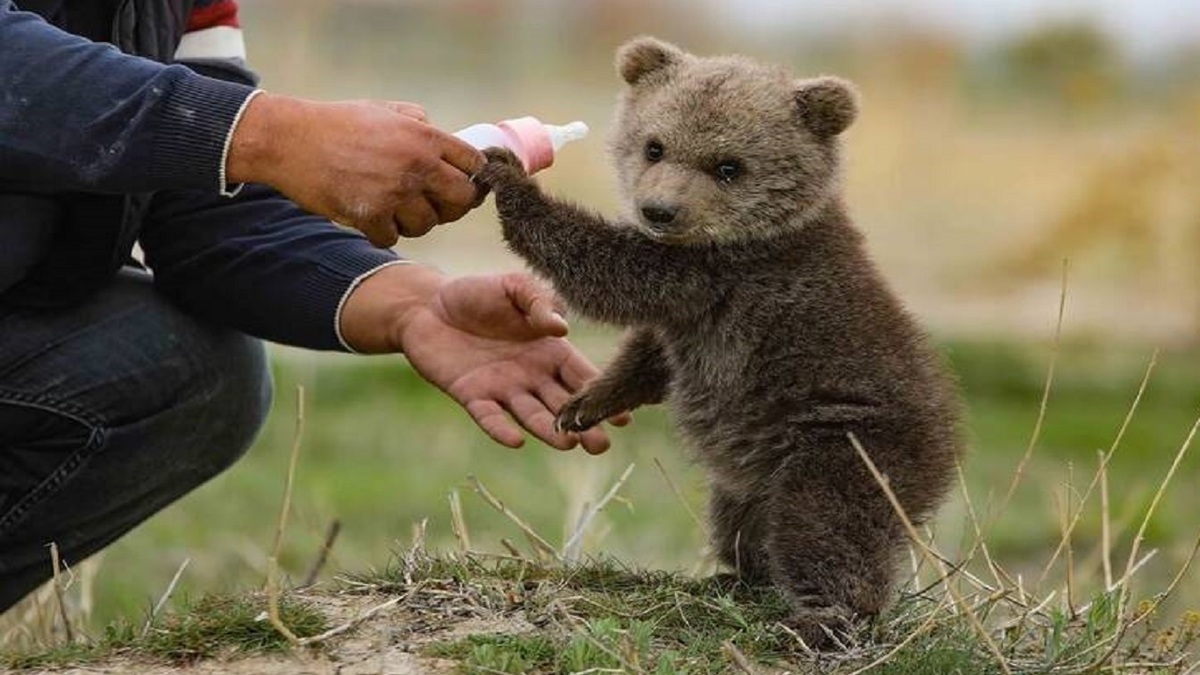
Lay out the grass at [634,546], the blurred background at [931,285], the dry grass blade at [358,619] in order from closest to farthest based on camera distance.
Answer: the dry grass blade at [358,619]
the grass at [634,546]
the blurred background at [931,285]

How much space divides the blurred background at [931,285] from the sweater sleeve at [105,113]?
129 cm

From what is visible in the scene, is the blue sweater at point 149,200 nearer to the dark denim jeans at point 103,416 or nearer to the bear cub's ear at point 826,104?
the dark denim jeans at point 103,416

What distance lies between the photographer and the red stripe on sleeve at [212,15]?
5273 millimetres

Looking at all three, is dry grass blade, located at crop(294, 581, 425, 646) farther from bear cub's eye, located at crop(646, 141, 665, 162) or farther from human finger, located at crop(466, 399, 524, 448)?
bear cub's eye, located at crop(646, 141, 665, 162)

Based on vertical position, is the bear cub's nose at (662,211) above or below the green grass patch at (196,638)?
above

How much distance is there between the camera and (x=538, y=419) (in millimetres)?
4910

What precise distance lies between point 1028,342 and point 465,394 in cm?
831

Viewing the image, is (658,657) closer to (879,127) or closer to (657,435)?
(657,435)

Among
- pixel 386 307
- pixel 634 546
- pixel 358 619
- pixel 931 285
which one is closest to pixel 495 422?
pixel 386 307

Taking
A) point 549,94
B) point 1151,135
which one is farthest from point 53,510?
point 549,94

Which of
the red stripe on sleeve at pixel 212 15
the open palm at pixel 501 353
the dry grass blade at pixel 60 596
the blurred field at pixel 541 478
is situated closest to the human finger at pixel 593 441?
the open palm at pixel 501 353

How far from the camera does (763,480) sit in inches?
176

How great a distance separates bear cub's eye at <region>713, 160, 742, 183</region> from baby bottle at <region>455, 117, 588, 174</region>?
1.20 feet

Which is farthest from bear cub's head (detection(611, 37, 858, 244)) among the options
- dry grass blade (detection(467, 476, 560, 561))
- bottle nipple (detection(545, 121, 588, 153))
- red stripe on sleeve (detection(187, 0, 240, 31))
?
red stripe on sleeve (detection(187, 0, 240, 31))
